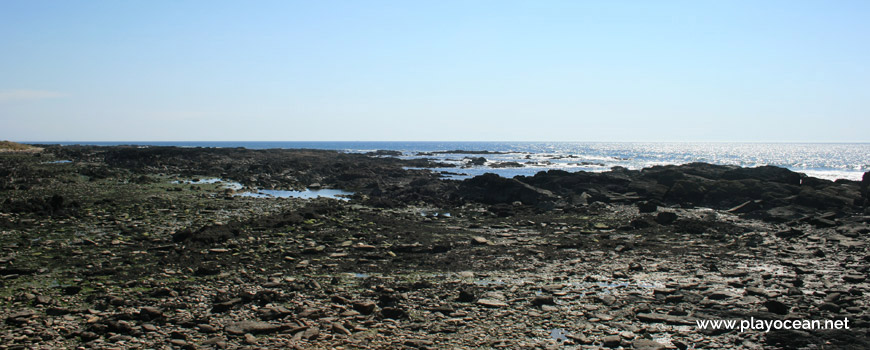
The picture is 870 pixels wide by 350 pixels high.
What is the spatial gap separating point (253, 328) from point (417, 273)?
227 inches

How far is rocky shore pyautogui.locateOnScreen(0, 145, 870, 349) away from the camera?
923cm

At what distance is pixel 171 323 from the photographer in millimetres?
9359

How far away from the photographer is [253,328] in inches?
363

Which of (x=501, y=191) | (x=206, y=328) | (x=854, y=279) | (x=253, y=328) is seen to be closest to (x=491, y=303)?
(x=253, y=328)

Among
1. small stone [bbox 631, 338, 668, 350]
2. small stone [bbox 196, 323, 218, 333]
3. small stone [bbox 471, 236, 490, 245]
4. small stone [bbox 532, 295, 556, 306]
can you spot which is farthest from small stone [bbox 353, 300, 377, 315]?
small stone [bbox 471, 236, 490, 245]

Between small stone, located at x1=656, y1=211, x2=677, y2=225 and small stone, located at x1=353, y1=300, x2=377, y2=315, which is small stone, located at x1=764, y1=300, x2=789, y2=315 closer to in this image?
small stone, located at x1=353, y1=300, x2=377, y2=315

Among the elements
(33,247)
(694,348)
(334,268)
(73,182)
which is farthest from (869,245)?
(73,182)

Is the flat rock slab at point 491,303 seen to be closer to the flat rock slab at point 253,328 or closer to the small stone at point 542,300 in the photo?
the small stone at point 542,300

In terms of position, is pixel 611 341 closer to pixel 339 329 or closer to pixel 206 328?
pixel 339 329

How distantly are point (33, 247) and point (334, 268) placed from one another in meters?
9.35

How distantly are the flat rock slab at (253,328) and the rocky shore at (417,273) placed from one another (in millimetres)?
39

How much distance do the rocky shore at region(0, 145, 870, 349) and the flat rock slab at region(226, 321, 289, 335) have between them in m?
0.04

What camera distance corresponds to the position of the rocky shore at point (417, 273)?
9234mm

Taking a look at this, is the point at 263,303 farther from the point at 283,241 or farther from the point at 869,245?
the point at 869,245
